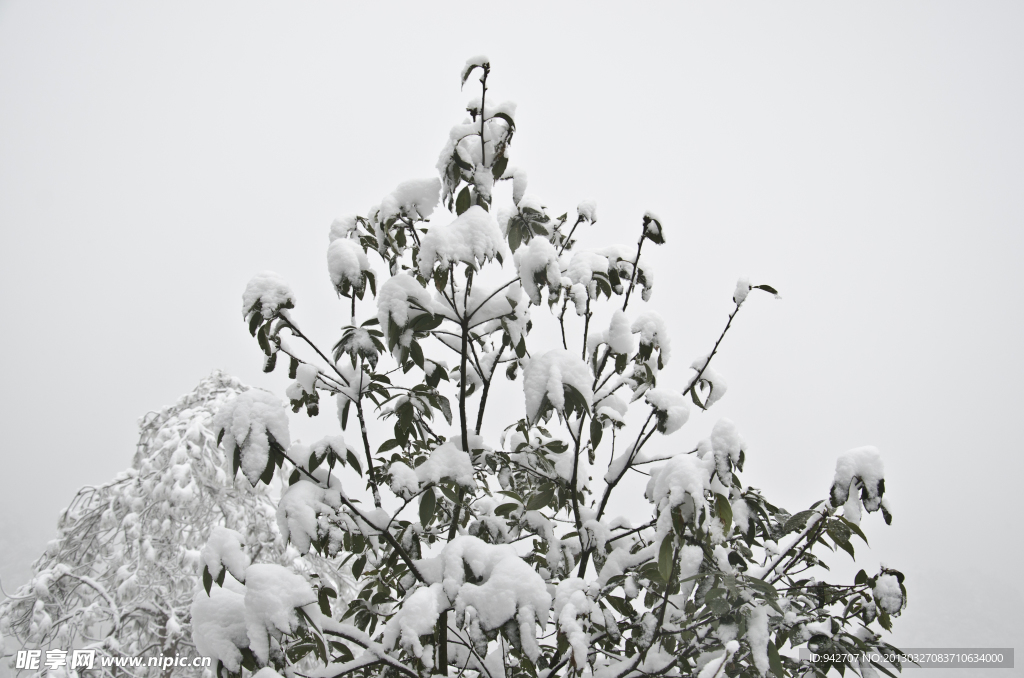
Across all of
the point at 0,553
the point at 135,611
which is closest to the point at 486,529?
the point at 135,611

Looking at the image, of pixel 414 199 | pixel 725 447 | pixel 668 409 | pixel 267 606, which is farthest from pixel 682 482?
pixel 414 199

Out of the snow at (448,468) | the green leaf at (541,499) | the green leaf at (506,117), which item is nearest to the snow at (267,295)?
the snow at (448,468)

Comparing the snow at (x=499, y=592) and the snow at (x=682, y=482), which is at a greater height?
the snow at (x=682, y=482)

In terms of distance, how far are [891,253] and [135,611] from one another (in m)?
250

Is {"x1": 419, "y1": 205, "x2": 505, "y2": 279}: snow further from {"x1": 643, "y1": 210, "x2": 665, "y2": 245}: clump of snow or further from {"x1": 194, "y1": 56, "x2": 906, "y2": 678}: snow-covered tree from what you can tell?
{"x1": 643, "y1": 210, "x2": 665, "y2": 245}: clump of snow

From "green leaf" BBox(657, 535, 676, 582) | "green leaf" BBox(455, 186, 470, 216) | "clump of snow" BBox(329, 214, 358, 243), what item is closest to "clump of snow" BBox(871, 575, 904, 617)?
"green leaf" BBox(657, 535, 676, 582)

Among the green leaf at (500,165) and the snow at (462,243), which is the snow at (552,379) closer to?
the snow at (462,243)

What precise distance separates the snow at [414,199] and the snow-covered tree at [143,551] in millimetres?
4391

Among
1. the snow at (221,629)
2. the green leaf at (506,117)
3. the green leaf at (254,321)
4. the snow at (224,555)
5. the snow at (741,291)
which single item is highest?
the green leaf at (506,117)

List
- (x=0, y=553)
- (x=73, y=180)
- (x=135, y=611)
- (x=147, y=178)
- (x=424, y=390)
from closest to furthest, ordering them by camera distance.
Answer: (x=424, y=390) → (x=135, y=611) → (x=0, y=553) → (x=73, y=180) → (x=147, y=178)

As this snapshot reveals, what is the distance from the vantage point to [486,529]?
5.29ft

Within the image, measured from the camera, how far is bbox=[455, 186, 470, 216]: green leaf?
1355 mm

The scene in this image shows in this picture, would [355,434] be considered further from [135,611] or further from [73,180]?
[73,180]

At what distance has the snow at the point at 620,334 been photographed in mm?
1541
